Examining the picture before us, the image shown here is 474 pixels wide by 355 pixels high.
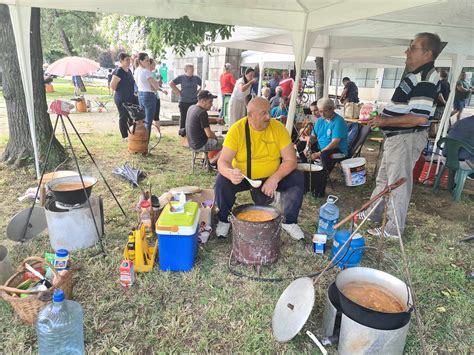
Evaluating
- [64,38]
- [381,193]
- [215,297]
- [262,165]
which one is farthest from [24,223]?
[64,38]

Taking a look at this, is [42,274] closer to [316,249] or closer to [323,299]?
[323,299]

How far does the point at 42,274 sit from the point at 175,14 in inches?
114

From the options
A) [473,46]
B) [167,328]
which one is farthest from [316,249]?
[473,46]

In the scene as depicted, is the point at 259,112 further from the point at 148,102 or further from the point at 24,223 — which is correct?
the point at 148,102

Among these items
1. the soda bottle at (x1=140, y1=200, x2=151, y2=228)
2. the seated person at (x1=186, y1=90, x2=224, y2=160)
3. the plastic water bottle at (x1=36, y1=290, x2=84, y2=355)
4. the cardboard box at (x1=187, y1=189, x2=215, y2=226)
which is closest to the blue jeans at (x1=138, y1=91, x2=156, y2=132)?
the seated person at (x1=186, y1=90, x2=224, y2=160)

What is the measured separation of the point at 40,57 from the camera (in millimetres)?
4754

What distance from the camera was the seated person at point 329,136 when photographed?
4.38m

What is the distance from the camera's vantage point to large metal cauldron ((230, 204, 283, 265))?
2.55 metres

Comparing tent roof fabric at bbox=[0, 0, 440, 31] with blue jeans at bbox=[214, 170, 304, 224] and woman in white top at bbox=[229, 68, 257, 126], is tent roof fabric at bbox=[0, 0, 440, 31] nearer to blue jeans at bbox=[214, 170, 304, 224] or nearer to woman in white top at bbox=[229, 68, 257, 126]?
blue jeans at bbox=[214, 170, 304, 224]

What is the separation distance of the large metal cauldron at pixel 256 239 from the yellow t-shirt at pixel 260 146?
0.50 metres

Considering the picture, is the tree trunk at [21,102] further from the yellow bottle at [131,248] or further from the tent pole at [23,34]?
the yellow bottle at [131,248]

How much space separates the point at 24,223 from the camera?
9.80ft

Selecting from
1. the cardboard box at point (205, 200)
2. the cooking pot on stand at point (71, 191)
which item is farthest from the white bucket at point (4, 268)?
the cardboard box at point (205, 200)

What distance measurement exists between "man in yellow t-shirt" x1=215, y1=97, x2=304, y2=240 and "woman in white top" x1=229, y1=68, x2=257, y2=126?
4.42m
